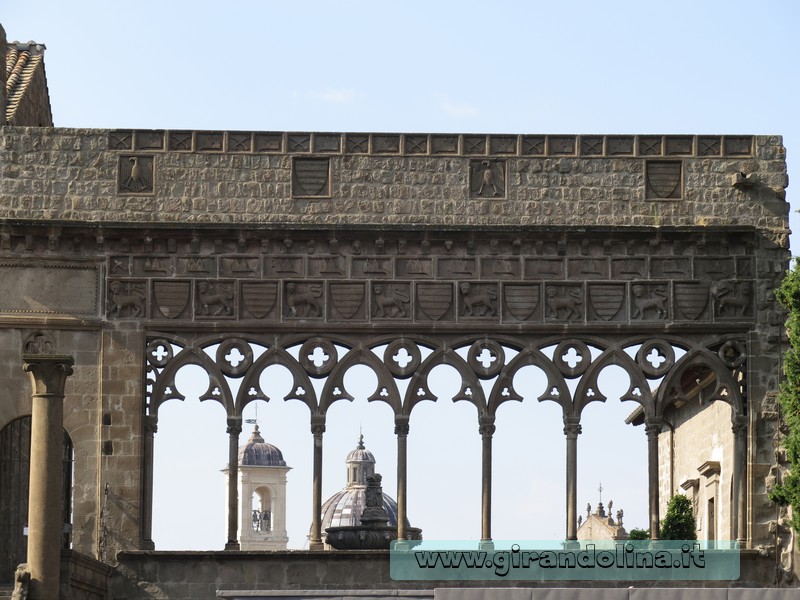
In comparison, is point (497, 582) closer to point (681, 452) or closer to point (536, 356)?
point (536, 356)

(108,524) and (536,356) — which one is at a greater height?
(536,356)

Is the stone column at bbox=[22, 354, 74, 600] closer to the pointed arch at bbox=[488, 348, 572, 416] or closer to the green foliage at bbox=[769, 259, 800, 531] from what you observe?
the pointed arch at bbox=[488, 348, 572, 416]

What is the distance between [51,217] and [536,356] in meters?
7.56

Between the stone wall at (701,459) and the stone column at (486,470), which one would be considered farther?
the stone wall at (701,459)

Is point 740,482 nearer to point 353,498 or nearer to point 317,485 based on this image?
point 317,485

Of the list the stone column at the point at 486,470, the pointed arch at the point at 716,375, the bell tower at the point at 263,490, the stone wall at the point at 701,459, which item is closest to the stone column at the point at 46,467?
the stone column at the point at 486,470

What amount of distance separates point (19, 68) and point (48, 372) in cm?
1317

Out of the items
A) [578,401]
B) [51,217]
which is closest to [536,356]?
[578,401]

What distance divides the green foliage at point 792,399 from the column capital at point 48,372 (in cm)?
1079

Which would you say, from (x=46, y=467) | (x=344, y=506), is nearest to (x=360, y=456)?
(x=344, y=506)

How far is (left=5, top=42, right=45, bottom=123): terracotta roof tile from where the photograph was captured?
117 ft

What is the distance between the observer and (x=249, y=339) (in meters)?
31.3

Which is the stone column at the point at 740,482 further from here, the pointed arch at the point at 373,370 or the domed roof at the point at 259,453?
the domed roof at the point at 259,453

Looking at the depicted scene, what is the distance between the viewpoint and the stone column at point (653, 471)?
102ft
